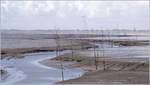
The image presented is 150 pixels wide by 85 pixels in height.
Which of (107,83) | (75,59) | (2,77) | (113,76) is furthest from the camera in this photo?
(75,59)

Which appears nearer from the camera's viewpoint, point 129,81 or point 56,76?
point 129,81

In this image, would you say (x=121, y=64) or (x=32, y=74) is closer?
(x=32, y=74)

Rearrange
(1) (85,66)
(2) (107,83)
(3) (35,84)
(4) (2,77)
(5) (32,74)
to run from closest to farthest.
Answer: (2) (107,83)
(3) (35,84)
(4) (2,77)
(5) (32,74)
(1) (85,66)

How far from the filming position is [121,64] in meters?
34.1

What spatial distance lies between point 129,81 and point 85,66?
12409 millimetres

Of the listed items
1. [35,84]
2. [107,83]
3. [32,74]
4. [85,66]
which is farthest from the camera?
[85,66]

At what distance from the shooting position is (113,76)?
24.2 meters

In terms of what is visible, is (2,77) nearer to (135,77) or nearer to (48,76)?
(48,76)

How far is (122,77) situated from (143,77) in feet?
4.26

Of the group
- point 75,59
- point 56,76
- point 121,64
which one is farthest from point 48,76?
point 75,59

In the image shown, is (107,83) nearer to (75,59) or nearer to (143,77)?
(143,77)

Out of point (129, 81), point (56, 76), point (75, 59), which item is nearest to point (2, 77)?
point (56, 76)

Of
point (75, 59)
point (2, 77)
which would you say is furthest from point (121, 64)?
point (2, 77)

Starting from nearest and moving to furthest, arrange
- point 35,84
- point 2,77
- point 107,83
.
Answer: point 107,83, point 35,84, point 2,77
